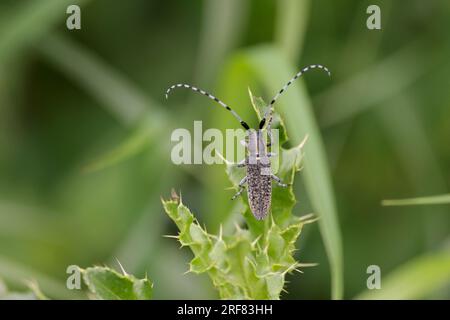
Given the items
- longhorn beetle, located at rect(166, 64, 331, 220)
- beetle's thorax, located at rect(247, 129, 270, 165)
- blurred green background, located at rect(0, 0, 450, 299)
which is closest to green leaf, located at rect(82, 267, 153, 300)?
longhorn beetle, located at rect(166, 64, 331, 220)

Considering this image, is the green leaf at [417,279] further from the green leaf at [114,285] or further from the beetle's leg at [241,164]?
the green leaf at [114,285]

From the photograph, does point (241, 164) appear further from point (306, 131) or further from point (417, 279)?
point (417, 279)

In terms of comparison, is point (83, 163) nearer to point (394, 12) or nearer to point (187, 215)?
point (394, 12)

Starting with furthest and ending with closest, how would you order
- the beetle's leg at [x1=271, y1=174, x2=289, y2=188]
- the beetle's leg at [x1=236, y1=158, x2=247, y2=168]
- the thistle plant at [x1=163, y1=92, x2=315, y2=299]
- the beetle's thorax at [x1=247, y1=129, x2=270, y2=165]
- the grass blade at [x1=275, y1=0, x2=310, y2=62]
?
the grass blade at [x1=275, y1=0, x2=310, y2=62], the beetle's thorax at [x1=247, y1=129, x2=270, y2=165], the beetle's leg at [x1=236, y1=158, x2=247, y2=168], the beetle's leg at [x1=271, y1=174, x2=289, y2=188], the thistle plant at [x1=163, y1=92, x2=315, y2=299]

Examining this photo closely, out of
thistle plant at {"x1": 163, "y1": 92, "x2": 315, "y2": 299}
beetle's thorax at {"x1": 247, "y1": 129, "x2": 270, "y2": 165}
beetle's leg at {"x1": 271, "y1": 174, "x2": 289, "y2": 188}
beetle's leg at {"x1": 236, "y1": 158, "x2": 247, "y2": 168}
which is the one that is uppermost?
beetle's thorax at {"x1": 247, "y1": 129, "x2": 270, "y2": 165}

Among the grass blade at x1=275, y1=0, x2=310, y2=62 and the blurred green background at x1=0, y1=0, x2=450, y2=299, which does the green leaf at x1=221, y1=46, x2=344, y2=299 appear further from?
the blurred green background at x1=0, y1=0, x2=450, y2=299

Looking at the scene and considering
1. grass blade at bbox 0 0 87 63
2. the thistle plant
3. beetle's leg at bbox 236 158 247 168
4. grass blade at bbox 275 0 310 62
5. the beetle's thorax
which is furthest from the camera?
grass blade at bbox 0 0 87 63
